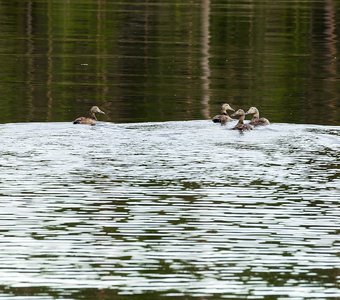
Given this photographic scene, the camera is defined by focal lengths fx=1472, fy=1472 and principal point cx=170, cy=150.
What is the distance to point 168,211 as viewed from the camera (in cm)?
2067

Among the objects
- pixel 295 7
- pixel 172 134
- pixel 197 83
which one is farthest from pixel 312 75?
pixel 295 7

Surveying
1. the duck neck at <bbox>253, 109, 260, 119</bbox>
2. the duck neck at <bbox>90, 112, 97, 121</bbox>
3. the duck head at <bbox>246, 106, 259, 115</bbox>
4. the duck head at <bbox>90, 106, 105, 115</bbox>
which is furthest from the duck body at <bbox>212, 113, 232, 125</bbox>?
the duck head at <bbox>90, 106, 105, 115</bbox>

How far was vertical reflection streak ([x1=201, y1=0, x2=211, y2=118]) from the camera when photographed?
34.4 meters

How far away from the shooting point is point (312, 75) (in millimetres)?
42062

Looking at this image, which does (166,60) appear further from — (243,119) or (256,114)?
(243,119)

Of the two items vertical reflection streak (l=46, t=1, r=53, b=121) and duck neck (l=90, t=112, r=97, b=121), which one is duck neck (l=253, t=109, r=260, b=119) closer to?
duck neck (l=90, t=112, r=97, b=121)

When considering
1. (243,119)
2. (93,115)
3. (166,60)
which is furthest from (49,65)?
(243,119)

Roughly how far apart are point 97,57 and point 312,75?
25.1ft

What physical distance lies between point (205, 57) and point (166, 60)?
87.6 inches

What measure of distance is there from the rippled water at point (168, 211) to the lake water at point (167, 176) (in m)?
0.03

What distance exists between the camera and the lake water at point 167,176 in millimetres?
17125

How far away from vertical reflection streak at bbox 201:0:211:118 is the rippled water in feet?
16.7

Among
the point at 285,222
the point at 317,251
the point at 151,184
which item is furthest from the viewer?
the point at 151,184

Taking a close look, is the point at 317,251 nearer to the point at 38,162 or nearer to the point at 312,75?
the point at 38,162
